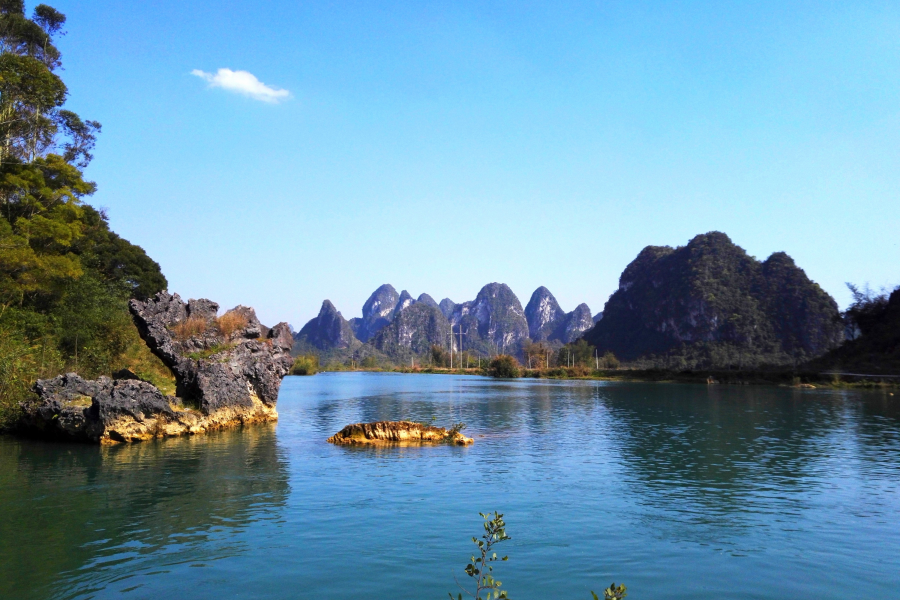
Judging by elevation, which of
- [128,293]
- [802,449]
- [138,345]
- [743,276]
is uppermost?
[743,276]

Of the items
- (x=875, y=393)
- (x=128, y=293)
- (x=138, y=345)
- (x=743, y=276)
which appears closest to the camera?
(x=138, y=345)

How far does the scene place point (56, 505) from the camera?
11.0m

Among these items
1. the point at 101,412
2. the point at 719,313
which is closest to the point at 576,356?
the point at 719,313

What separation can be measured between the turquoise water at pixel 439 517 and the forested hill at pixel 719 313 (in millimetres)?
85692

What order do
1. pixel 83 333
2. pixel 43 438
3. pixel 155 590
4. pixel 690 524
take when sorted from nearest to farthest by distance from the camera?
pixel 155 590 → pixel 690 524 → pixel 43 438 → pixel 83 333

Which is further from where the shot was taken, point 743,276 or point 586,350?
point 743,276

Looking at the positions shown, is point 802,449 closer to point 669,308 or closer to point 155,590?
point 155,590

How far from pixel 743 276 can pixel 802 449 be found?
112934 mm

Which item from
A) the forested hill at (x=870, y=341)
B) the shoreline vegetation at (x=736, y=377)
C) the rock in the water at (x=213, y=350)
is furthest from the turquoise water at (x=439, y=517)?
the forested hill at (x=870, y=341)

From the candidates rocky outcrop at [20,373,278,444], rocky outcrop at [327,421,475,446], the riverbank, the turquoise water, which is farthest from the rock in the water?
the riverbank

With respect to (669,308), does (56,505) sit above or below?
below

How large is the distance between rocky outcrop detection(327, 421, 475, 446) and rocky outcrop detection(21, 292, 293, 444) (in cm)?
519

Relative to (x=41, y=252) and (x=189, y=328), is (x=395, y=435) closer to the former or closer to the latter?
(x=189, y=328)

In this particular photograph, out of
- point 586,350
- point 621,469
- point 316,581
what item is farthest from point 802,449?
point 586,350
